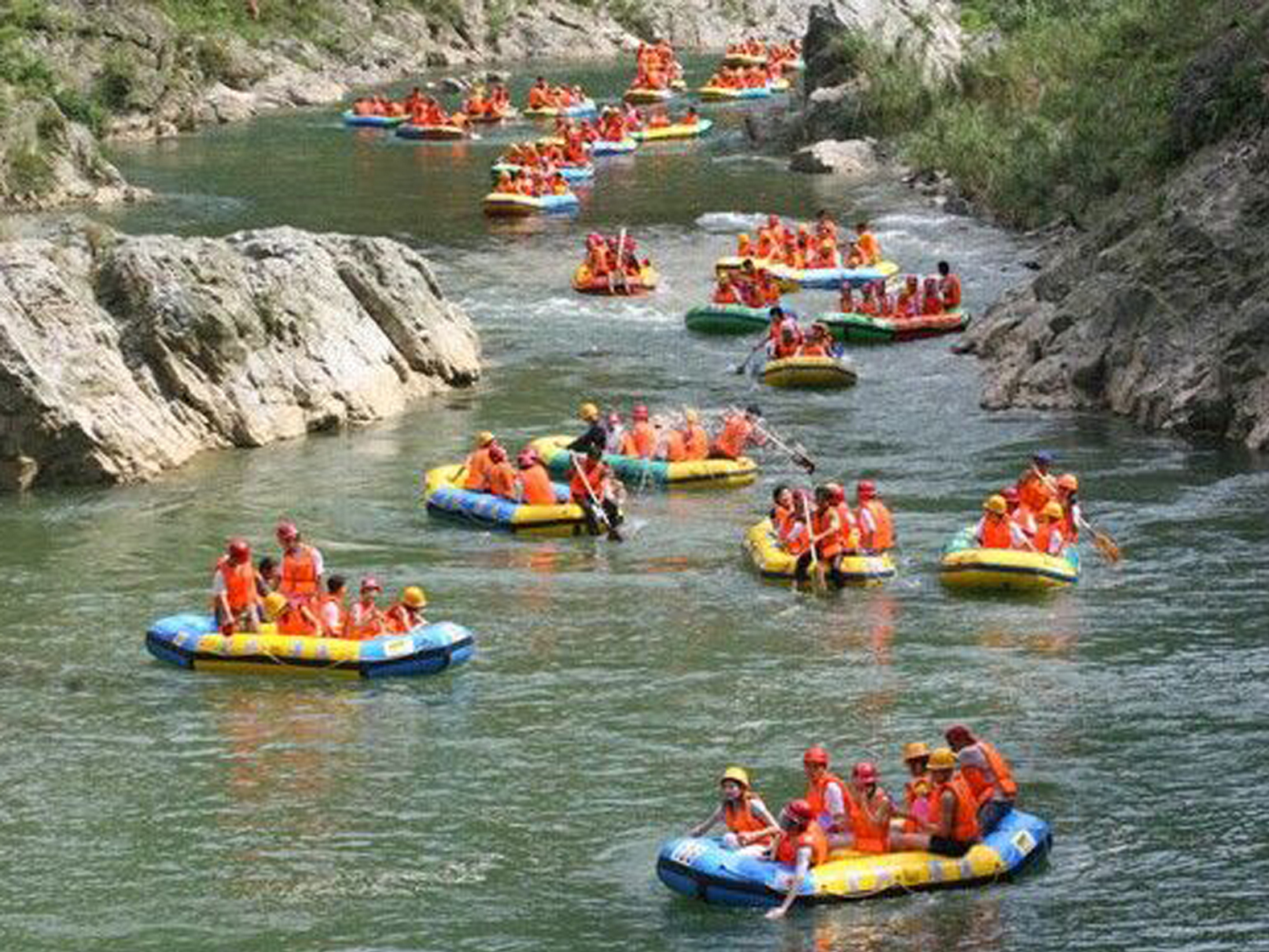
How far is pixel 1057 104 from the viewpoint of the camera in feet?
178

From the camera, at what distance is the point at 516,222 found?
58.6m

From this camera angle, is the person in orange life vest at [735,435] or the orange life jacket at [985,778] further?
the person in orange life vest at [735,435]

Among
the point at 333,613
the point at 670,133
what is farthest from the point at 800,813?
the point at 670,133

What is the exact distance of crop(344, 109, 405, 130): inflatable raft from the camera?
2987 inches

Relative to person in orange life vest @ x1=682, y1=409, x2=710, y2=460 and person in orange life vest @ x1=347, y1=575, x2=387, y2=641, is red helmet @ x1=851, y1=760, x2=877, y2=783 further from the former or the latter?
person in orange life vest @ x1=682, y1=409, x2=710, y2=460

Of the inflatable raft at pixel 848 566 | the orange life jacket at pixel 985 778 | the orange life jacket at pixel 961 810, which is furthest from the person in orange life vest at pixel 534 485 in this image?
the orange life jacket at pixel 961 810

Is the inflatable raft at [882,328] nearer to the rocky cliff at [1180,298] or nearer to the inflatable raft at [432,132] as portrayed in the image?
the rocky cliff at [1180,298]

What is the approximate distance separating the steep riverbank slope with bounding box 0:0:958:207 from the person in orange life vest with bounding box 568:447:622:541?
29.3m

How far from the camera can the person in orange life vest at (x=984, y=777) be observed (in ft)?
72.2

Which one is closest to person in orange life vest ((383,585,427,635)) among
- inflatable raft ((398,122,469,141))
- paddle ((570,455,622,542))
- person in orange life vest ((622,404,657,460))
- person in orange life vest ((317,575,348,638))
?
person in orange life vest ((317,575,348,638))

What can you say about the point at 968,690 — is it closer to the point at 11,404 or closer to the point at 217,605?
the point at 217,605

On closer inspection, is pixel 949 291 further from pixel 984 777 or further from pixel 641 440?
pixel 984 777

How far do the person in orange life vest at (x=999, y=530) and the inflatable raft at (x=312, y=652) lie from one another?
616 cm

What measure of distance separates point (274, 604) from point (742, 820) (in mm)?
8136
